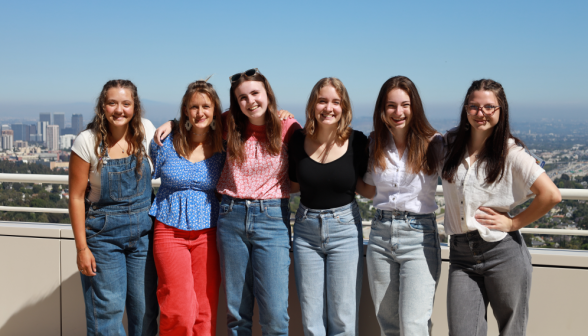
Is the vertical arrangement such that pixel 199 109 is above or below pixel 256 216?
above

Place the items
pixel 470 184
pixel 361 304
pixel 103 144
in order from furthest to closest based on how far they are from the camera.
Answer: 1. pixel 361 304
2. pixel 103 144
3. pixel 470 184

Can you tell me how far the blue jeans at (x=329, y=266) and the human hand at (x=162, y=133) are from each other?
92 centimetres

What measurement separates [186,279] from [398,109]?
1.47m

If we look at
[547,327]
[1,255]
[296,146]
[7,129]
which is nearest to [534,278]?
[547,327]

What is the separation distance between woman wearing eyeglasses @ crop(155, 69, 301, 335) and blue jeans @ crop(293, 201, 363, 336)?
5.2 inches

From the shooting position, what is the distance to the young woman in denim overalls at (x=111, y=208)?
234 cm

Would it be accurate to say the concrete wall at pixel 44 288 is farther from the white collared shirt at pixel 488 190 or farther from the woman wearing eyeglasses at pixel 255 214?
the white collared shirt at pixel 488 190

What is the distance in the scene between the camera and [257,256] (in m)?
2.35

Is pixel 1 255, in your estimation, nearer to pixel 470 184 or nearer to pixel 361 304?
pixel 361 304

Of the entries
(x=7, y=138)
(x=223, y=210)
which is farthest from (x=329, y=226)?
(x=7, y=138)

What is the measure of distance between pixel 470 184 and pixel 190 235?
1.51m

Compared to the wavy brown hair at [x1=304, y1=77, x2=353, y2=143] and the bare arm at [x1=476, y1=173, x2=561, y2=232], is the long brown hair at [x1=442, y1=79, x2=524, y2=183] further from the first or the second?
the wavy brown hair at [x1=304, y1=77, x2=353, y2=143]

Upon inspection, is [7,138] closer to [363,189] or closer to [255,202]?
[255,202]

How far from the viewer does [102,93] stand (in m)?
2.37
